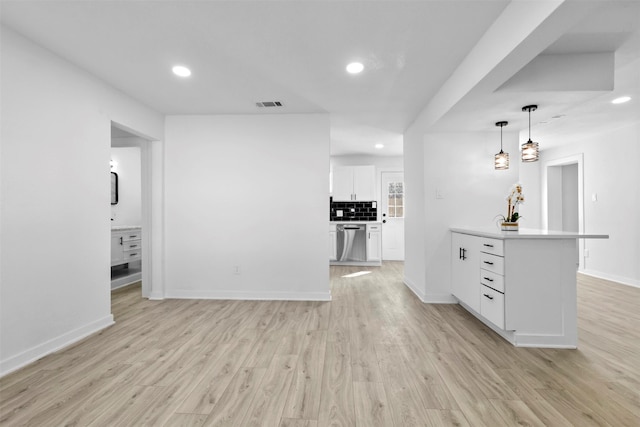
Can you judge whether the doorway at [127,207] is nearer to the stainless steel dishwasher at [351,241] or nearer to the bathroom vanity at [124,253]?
the bathroom vanity at [124,253]

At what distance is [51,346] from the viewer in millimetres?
2580

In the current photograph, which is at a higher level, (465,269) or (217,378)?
(465,269)

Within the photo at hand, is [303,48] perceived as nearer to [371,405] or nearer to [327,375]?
[327,375]

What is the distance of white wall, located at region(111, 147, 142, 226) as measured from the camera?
582 cm

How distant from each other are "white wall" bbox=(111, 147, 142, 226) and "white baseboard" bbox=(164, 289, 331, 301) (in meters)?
2.42

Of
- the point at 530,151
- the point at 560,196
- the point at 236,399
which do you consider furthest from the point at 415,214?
the point at 560,196

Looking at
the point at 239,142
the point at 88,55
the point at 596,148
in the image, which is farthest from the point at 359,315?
the point at 596,148

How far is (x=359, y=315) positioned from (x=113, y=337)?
231 cm

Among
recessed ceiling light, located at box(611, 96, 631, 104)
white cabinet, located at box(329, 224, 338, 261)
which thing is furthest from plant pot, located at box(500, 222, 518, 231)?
white cabinet, located at box(329, 224, 338, 261)

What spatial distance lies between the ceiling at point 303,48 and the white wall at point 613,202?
144 cm

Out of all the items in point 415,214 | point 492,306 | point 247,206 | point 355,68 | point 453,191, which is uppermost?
point 355,68

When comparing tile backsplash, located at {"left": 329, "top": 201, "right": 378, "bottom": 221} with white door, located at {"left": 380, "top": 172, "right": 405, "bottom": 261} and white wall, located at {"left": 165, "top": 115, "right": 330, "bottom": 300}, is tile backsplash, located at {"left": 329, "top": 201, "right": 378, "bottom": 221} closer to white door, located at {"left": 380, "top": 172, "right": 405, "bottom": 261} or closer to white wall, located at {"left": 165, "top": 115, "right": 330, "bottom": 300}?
white door, located at {"left": 380, "top": 172, "right": 405, "bottom": 261}

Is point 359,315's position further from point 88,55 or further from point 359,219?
point 359,219

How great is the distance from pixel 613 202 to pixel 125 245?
24.8 feet
